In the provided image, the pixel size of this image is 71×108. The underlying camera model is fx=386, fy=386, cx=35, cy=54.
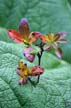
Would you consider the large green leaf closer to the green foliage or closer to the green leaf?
the green foliage

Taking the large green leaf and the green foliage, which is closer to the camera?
the green foliage

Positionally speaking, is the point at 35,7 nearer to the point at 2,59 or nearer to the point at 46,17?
the point at 46,17

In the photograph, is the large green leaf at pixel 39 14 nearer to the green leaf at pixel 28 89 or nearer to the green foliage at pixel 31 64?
the green foliage at pixel 31 64

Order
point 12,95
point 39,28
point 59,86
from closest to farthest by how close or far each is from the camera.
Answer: point 12,95
point 59,86
point 39,28

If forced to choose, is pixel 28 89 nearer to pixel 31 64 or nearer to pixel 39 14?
pixel 31 64

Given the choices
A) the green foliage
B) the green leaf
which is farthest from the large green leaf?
the green leaf

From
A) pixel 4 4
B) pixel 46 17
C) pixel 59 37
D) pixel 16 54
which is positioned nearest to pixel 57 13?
pixel 46 17

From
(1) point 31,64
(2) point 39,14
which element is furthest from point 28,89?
(2) point 39,14
